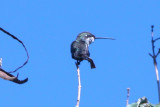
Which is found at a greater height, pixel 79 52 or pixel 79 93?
pixel 79 52

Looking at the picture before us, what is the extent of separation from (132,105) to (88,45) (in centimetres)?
62

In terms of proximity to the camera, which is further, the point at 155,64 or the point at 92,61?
the point at 92,61

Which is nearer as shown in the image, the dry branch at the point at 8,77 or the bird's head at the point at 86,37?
the dry branch at the point at 8,77

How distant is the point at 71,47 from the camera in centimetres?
227

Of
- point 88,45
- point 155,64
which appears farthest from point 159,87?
point 88,45

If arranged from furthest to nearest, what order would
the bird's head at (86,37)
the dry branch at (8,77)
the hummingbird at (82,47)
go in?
the bird's head at (86,37) → the hummingbird at (82,47) → the dry branch at (8,77)

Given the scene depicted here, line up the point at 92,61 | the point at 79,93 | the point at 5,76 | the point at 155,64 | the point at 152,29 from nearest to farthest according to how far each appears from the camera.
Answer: the point at 5,76 < the point at 79,93 < the point at 155,64 < the point at 92,61 < the point at 152,29

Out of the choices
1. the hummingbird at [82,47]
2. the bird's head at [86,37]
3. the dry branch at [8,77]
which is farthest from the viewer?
the bird's head at [86,37]

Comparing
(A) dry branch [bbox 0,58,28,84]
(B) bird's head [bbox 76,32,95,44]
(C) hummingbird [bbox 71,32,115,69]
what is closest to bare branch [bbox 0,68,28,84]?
(A) dry branch [bbox 0,58,28,84]

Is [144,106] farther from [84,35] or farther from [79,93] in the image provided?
[84,35]

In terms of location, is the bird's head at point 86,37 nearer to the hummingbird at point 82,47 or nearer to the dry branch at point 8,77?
the hummingbird at point 82,47

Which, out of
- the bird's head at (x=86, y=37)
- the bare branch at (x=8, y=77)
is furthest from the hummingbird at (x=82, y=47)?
the bare branch at (x=8, y=77)

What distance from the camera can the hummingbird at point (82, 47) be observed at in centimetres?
209

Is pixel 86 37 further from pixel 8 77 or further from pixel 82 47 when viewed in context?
pixel 8 77
